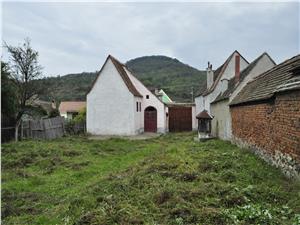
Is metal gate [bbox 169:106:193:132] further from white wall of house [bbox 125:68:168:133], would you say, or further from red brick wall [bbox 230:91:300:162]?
red brick wall [bbox 230:91:300:162]

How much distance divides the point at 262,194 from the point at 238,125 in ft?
29.5

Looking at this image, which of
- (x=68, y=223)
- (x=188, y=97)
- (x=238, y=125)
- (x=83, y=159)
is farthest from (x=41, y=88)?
(x=188, y=97)

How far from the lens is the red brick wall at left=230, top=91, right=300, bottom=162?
745 centimetres

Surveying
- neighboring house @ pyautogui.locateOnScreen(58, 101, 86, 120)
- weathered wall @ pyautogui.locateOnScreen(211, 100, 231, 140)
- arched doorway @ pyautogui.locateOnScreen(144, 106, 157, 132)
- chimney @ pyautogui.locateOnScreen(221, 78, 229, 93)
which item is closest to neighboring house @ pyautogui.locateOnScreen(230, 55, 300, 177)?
weathered wall @ pyautogui.locateOnScreen(211, 100, 231, 140)

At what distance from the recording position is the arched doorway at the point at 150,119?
3098 cm

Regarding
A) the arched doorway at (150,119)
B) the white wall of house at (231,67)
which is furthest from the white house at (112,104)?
the white wall of house at (231,67)

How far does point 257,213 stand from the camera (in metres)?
5.22

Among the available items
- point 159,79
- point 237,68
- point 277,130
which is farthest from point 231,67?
point 159,79

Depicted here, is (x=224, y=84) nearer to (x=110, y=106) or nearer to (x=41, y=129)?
(x=110, y=106)

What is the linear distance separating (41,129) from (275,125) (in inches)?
668

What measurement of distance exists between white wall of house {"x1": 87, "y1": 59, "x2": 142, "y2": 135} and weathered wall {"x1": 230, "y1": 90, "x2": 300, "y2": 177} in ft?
48.8

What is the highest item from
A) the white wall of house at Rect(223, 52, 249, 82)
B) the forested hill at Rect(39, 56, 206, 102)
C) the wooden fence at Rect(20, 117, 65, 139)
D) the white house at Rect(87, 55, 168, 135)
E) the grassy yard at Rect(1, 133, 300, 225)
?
the forested hill at Rect(39, 56, 206, 102)

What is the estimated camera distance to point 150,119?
31125 mm

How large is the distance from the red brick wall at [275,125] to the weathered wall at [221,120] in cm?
459
